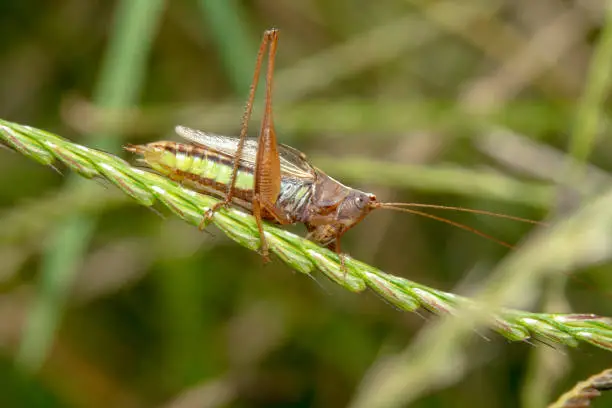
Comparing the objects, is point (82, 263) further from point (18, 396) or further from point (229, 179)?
point (229, 179)

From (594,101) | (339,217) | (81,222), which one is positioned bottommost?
(81,222)

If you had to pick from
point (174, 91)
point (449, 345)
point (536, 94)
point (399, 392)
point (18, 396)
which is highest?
point (536, 94)

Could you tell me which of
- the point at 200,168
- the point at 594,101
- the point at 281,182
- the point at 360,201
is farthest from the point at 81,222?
the point at 594,101

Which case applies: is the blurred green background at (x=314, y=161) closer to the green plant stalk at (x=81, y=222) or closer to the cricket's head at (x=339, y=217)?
the green plant stalk at (x=81, y=222)

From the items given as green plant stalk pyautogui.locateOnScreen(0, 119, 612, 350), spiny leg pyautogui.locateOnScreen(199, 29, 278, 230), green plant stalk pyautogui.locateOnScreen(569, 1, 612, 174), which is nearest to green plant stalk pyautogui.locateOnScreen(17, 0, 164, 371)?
spiny leg pyautogui.locateOnScreen(199, 29, 278, 230)

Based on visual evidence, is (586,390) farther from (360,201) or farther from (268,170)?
(268,170)

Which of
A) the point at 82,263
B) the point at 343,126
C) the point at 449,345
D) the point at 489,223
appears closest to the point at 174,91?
the point at 82,263
